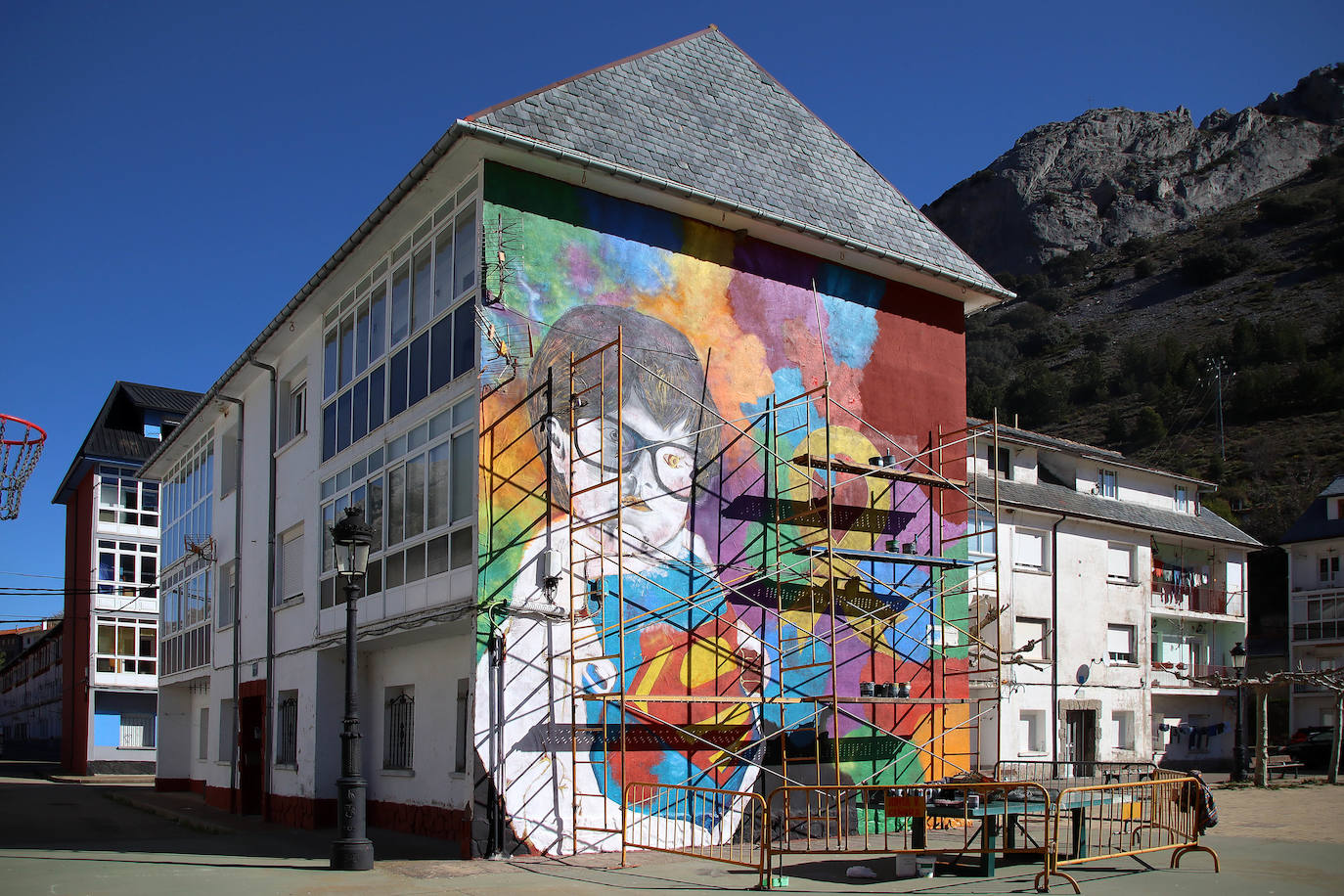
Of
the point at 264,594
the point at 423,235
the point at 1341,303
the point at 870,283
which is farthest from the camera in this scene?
the point at 1341,303

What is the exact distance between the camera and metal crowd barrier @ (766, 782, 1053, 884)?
1058 centimetres

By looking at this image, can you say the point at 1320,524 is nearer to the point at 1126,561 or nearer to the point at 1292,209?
the point at 1126,561

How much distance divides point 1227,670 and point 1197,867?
33.2 metres

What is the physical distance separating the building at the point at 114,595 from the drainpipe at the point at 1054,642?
1178 inches

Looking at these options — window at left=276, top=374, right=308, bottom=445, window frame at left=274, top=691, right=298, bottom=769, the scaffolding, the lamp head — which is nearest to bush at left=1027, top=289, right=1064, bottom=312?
the scaffolding

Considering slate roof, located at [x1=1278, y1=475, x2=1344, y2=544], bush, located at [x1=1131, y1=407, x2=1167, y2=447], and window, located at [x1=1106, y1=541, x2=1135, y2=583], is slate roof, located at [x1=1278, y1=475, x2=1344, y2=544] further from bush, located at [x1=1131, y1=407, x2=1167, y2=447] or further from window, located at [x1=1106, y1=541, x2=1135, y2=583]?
bush, located at [x1=1131, y1=407, x2=1167, y2=447]

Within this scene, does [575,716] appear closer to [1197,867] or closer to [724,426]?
[724,426]

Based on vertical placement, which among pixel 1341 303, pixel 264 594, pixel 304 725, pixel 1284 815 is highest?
pixel 1341 303

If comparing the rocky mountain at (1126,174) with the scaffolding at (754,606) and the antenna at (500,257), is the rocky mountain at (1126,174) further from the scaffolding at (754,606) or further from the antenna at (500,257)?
the antenna at (500,257)

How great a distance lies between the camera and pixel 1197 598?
40.5 metres

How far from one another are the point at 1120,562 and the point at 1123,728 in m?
5.20

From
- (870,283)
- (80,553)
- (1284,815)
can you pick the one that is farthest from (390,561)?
(80,553)

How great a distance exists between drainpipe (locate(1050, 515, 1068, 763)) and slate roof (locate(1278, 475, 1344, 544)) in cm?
1884

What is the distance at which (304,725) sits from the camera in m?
17.9
